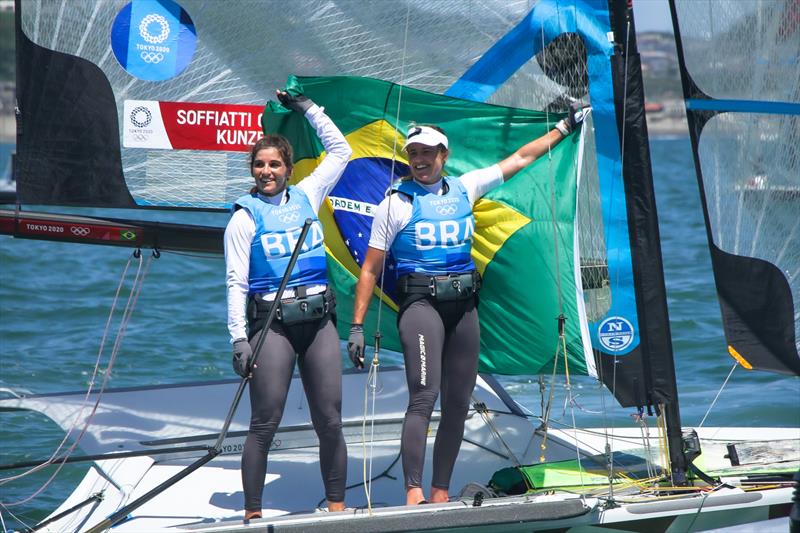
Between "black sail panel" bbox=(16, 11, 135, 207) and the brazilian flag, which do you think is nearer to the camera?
the brazilian flag

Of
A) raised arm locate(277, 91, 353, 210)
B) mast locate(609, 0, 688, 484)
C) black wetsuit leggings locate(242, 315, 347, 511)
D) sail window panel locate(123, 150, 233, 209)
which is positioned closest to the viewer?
black wetsuit leggings locate(242, 315, 347, 511)

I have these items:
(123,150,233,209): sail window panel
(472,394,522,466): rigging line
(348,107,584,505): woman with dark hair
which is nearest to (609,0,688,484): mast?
(348,107,584,505): woman with dark hair

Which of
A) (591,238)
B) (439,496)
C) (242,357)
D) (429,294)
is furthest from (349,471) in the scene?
(591,238)

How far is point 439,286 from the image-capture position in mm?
3748

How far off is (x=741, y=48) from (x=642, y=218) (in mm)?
766

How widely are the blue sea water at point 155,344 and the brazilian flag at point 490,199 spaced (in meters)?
0.40

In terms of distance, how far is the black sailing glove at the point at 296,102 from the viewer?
403cm

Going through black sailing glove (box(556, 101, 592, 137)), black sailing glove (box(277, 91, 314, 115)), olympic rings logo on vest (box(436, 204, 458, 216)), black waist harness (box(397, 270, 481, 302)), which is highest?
black sailing glove (box(277, 91, 314, 115))

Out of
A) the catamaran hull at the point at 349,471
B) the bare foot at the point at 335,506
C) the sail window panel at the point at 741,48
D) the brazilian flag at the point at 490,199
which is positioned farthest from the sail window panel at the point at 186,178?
the sail window panel at the point at 741,48

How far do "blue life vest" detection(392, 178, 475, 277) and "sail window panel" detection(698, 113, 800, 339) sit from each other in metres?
1.03

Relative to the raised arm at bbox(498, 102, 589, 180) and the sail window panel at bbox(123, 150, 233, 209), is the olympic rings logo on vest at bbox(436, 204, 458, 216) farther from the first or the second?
the sail window panel at bbox(123, 150, 233, 209)

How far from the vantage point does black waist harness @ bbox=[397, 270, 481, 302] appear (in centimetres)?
375

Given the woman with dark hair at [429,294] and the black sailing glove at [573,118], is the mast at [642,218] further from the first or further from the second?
the woman with dark hair at [429,294]

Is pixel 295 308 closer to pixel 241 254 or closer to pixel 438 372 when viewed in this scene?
pixel 241 254
